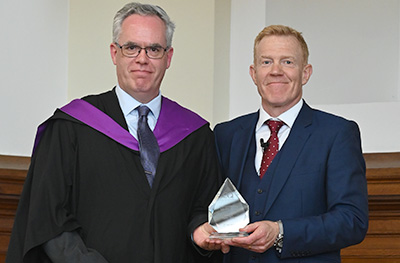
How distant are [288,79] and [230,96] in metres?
2.26

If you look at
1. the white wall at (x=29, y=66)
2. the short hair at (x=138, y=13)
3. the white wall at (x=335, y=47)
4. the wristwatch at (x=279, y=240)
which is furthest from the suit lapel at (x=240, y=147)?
the white wall at (x=29, y=66)

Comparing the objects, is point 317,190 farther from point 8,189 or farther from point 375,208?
point 8,189

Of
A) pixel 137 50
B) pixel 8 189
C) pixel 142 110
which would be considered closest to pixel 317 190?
pixel 142 110

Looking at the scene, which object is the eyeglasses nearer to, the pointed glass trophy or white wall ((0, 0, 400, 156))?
the pointed glass trophy

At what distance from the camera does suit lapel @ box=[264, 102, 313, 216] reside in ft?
11.9

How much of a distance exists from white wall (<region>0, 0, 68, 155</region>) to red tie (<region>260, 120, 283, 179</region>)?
7.39 ft

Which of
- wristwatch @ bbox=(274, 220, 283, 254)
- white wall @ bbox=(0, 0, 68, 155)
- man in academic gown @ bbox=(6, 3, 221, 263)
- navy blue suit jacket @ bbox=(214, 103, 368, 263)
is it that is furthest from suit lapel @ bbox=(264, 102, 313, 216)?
white wall @ bbox=(0, 0, 68, 155)

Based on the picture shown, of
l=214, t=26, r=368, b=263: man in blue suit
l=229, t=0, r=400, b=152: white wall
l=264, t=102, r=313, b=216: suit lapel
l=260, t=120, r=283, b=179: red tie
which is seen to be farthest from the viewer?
l=229, t=0, r=400, b=152: white wall

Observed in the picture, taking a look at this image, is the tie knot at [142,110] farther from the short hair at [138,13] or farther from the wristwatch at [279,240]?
the wristwatch at [279,240]

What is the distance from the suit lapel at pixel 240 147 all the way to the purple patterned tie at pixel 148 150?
376 millimetres

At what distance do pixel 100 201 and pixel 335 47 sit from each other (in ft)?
9.66

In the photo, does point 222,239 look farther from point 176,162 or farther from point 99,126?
point 99,126

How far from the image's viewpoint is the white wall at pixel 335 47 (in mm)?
5898

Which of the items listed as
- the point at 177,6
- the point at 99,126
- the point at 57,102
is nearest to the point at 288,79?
the point at 99,126
